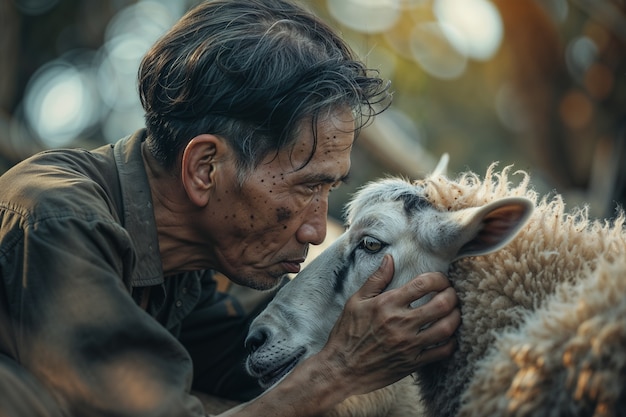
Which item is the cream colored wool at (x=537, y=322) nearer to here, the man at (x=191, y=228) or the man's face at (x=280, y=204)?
the man at (x=191, y=228)

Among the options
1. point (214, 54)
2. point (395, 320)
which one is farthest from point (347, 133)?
point (395, 320)

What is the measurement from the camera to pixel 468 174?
3.94m

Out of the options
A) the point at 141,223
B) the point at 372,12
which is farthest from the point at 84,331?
the point at 372,12

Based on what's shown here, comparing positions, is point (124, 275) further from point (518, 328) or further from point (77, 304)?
point (518, 328)

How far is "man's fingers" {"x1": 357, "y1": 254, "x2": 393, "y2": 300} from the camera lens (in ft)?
10.8

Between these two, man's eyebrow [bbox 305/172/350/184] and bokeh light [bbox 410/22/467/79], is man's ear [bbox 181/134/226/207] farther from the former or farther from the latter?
bokeh light [bbox 410/22/467/79]

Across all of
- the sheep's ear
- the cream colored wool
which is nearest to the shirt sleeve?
the cream colored wool

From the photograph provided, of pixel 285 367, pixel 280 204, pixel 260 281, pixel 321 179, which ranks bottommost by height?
pixel 285 367

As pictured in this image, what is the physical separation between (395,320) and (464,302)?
334 mm

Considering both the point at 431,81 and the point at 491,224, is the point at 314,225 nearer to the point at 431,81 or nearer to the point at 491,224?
the point at 491,224

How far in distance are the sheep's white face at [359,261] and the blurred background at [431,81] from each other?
1.01 metres

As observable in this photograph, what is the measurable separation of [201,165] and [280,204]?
374 mm

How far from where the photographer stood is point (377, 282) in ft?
10.9

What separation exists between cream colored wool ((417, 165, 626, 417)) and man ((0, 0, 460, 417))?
6.0 inches
